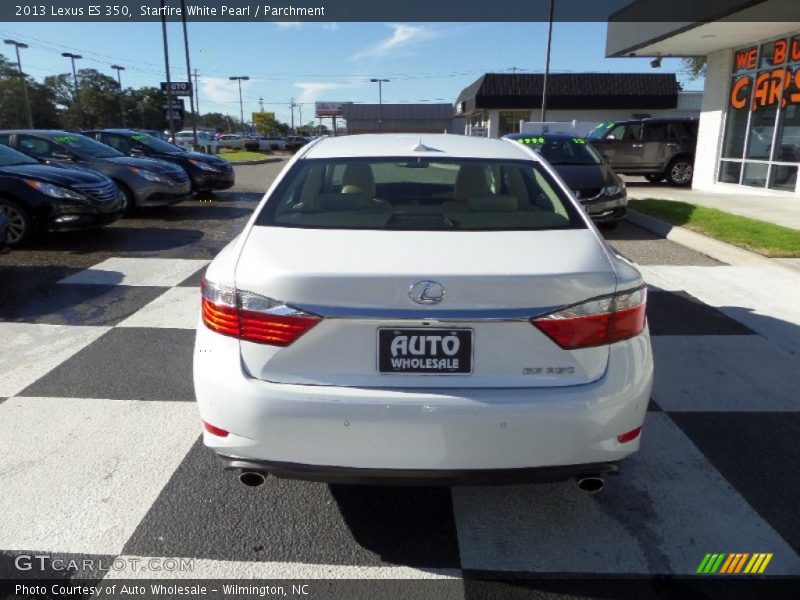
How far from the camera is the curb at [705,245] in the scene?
7.63m

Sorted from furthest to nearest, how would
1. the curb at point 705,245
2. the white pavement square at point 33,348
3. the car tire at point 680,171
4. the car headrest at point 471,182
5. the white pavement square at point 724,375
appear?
the car tire at point 680,171
the curb at point 705,245
the white pavement square at point 33,348
the white pavement square at point 724,375
the car headrest at point 471,182

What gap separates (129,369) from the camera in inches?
171

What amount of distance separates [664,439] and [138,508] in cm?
272

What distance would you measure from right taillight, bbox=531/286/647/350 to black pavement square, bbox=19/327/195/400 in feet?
8.48

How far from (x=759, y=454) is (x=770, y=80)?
14.4m

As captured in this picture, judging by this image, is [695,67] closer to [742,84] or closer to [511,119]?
[511,119]

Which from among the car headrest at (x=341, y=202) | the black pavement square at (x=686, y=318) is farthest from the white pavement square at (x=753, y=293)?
the car headrest at (x=341, y=202)

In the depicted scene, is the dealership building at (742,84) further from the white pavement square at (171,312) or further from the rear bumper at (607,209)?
the white pavement square at (171,312)

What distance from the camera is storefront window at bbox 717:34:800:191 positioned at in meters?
13.8

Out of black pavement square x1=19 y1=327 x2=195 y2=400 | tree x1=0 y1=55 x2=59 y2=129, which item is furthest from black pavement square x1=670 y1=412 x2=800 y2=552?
tree x1=0 y1=55 x2=59 y2=129

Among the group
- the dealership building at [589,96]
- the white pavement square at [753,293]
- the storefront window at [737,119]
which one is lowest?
the white pavement square at [753,293]

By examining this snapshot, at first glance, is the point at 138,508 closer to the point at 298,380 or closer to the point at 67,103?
the point at 298,380

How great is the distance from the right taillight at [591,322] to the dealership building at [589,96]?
41.6 m

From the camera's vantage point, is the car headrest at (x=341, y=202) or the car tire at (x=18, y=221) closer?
the car headrest at (x=341, y=202)
